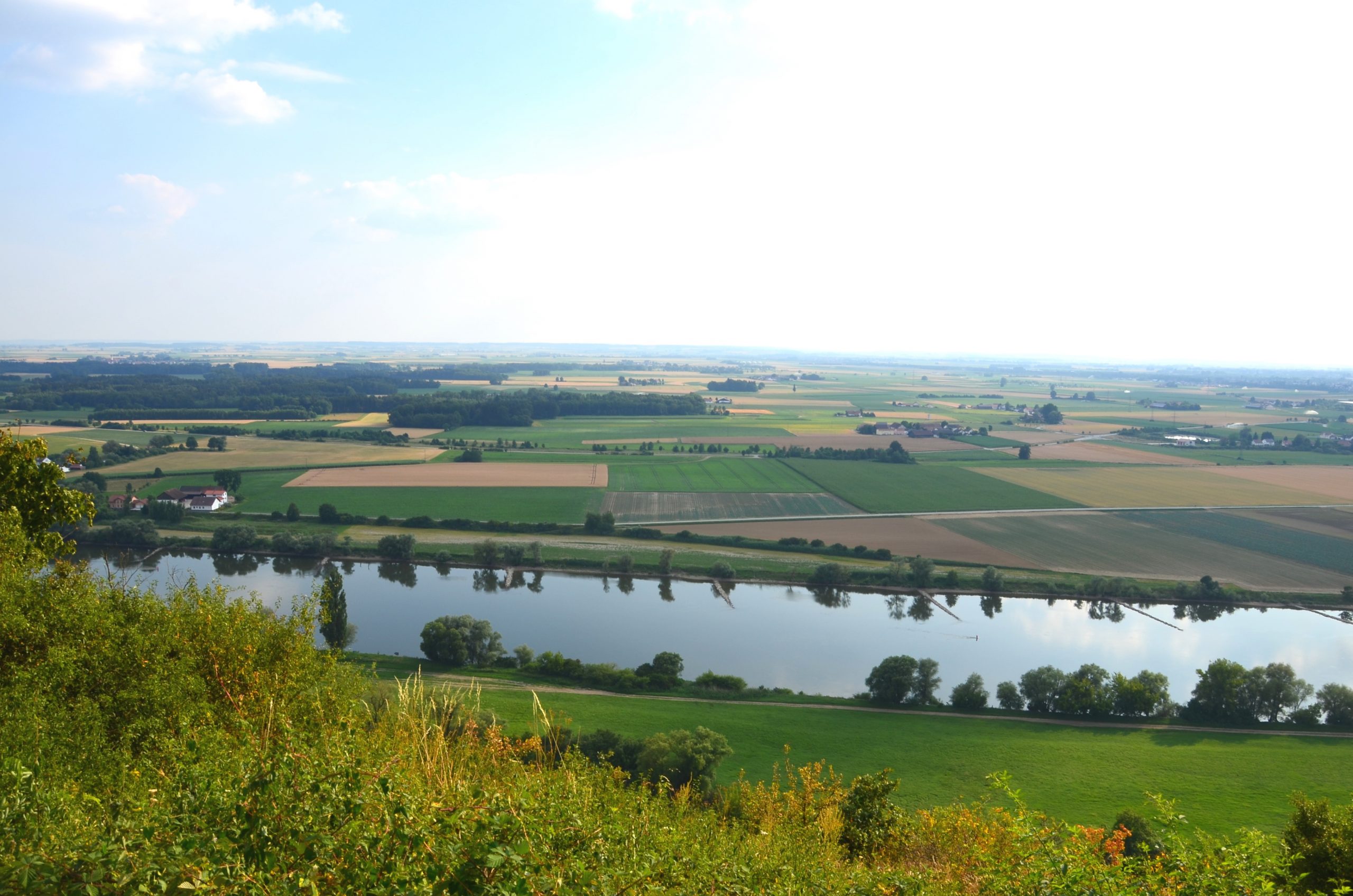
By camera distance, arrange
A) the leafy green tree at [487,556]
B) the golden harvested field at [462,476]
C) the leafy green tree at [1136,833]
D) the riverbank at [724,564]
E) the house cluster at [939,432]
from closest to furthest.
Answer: the leafy green tree at [1136,833], the riverbank at [724,564], the leafy green tree at [487,556], the golden harvested field at [462,476], the house cluster at [939,432]

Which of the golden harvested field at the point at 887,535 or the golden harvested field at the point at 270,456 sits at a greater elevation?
the golden harvested field at the point at 270,456

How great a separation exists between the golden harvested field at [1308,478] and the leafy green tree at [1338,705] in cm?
3670

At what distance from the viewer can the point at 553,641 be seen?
104ft

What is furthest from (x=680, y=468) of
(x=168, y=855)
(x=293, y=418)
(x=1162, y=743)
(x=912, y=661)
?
(x=168, y=855)

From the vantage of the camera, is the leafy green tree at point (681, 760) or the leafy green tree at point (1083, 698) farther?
the leafy green tree at point (1083, 698)

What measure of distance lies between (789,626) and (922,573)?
30.1ft

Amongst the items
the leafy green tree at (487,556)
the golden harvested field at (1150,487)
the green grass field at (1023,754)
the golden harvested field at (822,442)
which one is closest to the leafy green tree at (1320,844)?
the green grass field at (1023,754)

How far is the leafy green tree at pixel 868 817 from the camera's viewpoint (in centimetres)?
1124

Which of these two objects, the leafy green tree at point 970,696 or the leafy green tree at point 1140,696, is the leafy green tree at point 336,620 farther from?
the leafy green tree at point 1140,696

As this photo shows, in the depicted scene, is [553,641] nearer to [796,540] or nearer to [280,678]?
[796,540]

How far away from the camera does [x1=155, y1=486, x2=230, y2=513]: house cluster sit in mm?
47719

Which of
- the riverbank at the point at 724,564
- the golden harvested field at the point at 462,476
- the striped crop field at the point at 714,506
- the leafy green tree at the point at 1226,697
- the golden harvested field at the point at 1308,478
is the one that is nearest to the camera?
the leafy green tree at the point at 1226,697

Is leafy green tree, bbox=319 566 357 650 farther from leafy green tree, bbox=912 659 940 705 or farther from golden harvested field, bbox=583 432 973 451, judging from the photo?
golden harvested field, bbox=583 432 973 451

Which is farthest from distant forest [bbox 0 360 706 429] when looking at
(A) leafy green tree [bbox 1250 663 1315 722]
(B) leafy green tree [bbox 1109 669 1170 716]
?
(A) leafy green tree [bbox 1250 663 1315 722]
